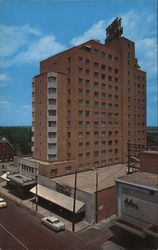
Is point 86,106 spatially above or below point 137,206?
above

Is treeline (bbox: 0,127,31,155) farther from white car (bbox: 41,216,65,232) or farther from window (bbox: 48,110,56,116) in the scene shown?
white car (bbox: 41,216,65,232)

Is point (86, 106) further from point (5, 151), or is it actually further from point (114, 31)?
point (5, 151)

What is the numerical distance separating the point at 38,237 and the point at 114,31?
1580 inches

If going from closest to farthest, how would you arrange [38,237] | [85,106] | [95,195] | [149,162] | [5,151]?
[38,237]
[95,195]
[149,162]
[85,106]
[5,151]

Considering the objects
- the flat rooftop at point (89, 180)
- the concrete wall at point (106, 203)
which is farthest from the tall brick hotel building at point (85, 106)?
the concrete wall at point (106, 203)

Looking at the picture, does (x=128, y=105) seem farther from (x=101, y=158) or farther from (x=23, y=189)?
(x=23, y=189)

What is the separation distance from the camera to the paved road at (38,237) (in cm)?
1673

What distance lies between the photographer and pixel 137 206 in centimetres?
1530

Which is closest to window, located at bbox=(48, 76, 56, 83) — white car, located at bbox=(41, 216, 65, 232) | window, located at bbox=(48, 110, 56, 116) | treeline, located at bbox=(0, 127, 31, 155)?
window, located at bbox=(48, 110, 56, 116)

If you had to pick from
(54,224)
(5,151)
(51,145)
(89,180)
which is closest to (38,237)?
(54,224)

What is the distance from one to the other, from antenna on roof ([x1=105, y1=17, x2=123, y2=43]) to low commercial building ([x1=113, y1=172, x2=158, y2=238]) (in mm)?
33931

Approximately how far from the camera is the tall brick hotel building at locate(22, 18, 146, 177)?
32406mm

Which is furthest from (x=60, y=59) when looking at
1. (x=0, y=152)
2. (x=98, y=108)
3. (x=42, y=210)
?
(x=0, y=152)

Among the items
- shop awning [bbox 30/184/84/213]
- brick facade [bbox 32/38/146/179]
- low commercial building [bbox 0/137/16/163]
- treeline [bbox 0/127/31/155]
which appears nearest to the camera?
shop awning [bbox 30/184/84/213]
